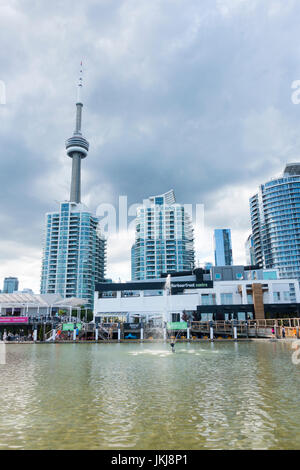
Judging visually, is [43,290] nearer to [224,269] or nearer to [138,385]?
[224,269]

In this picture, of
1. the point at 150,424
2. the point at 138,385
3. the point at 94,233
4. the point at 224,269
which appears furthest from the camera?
the point at 94,233

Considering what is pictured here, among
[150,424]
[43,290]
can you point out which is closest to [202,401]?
[150,424]

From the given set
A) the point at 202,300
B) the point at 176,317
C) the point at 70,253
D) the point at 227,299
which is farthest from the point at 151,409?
the point at 70,253

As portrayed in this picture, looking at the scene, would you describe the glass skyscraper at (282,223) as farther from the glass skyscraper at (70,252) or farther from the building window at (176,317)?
the building window at (176,317)

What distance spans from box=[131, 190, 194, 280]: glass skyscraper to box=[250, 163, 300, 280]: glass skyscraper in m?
43.7

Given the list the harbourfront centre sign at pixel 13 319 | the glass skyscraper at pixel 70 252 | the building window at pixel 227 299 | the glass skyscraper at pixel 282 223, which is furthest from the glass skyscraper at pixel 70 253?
the building window at pixel 227 299

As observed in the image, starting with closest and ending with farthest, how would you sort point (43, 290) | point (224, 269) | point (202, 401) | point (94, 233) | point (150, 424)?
1. point (150, 424)
2. point (202, 401)
3. point (224, 269)
4. point (43, 290)
5. point (94, 233)

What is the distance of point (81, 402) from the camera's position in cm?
1326

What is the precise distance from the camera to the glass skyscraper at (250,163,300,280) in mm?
173125

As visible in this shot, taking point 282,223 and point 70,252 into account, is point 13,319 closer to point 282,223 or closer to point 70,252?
point 70,252

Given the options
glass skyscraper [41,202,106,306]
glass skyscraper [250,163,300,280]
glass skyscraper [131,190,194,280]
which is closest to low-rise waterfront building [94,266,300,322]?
glass skyscraper [41,202,106,306]

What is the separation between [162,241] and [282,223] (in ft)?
221

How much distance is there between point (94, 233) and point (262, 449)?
18452cm

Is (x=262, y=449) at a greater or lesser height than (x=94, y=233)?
lesser
